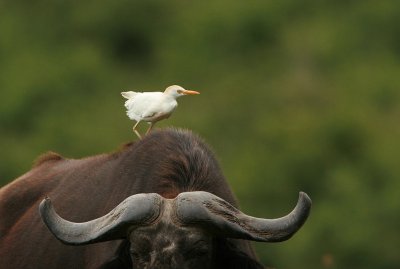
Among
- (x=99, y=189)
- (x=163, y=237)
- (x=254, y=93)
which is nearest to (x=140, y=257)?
(x=163, y=237)

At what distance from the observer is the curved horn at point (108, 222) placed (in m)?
11.5

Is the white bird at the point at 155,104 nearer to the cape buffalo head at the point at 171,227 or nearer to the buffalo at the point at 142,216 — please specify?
the buffalo at the point at 142,216

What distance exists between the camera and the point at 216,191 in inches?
485

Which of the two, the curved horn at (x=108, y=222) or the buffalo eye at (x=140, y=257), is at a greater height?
the curved horn at (x=108, y=222)

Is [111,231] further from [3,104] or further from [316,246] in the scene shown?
Result: [3,104]

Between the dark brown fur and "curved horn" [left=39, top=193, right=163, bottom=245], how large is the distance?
328 millimetres

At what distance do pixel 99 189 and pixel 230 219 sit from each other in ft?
5.76

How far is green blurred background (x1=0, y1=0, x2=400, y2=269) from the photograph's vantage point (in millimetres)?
28109

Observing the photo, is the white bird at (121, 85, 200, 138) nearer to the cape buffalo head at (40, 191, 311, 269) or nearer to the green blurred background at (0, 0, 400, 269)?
the cape buffalo head at (40, 191, 311, 269)

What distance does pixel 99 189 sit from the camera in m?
13.2

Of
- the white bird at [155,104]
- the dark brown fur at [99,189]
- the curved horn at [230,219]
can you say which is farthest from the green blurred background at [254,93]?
the curved horn at [230,219]

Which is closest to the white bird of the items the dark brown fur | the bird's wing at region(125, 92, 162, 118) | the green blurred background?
the bird's wing at region(125, 92, 162, 118)

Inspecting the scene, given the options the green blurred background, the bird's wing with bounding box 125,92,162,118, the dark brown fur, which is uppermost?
the bird's wing with bounding box 125,92,162,118

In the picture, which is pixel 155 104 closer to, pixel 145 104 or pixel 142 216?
pixel 145 104
